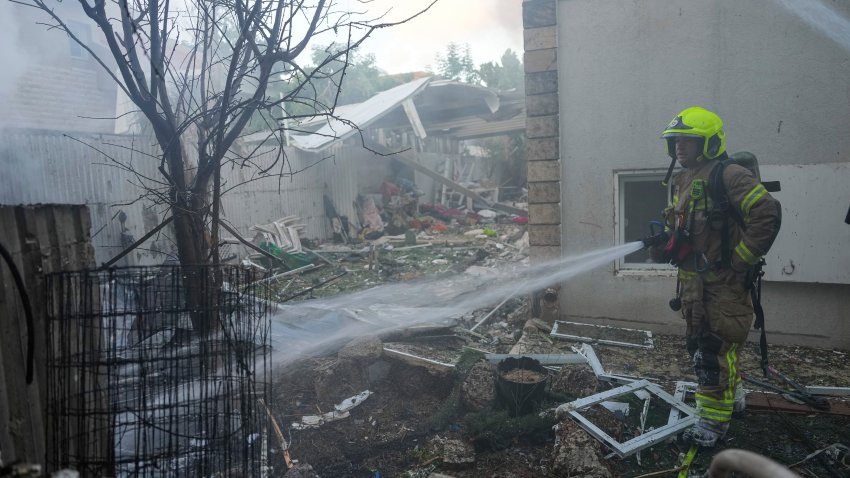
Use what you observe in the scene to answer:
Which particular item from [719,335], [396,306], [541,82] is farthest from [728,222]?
[396,306]

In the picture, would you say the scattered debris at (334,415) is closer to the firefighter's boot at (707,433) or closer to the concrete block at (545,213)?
the firefighter's boot at (707,433)

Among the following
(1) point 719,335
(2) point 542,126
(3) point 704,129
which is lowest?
(1) point 719,335

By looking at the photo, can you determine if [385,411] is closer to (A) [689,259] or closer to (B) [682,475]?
(B) [682,475]

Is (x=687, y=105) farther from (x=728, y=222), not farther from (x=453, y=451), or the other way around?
(x=453, y=451)

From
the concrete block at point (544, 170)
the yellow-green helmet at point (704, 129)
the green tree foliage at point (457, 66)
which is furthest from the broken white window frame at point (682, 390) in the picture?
the green tree foliage at point (457, 66)

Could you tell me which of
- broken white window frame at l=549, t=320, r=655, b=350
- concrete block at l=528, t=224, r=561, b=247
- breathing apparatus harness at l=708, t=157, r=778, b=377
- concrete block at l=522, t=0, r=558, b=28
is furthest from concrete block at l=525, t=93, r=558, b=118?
breathing apparatus harness at l=708, t=157, r=778, b=377

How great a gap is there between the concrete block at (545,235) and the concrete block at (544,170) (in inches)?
22.4

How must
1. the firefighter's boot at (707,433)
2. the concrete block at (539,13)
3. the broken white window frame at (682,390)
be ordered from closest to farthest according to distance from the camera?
Answer: 1. the firefighter's boot at (707,433)
2. the broken white window frame at (682,390)
3. the concrete block at (539,13)

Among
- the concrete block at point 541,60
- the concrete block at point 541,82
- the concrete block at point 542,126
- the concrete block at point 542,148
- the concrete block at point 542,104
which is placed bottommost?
the concrete block at point 542,148

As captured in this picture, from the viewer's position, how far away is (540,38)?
621cm

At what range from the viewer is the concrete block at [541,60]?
6188mm

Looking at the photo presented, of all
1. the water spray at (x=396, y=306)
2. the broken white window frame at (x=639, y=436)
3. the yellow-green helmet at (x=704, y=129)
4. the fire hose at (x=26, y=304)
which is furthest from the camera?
the water spray at (x=396, y=306)

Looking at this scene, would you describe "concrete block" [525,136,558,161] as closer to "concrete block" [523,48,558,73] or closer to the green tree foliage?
"concrete block" [523,48,558,73]

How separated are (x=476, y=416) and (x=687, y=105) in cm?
411
